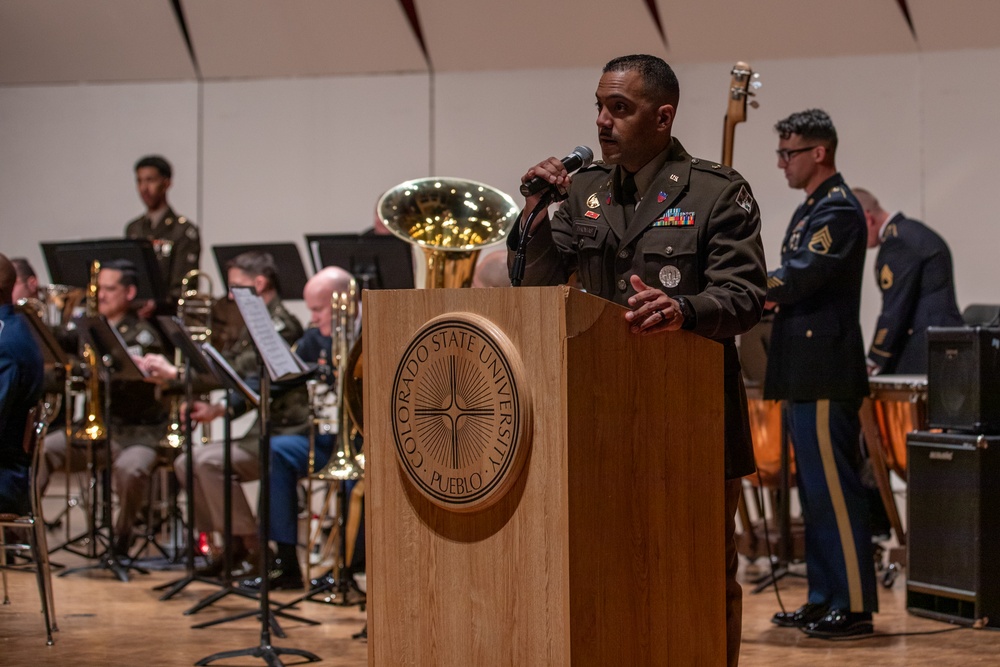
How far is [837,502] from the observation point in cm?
420

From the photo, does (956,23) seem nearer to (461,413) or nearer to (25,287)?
(25,287)

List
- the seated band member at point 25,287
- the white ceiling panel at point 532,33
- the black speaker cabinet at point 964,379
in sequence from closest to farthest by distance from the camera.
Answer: the black speaker cabinet at point 964,379, the seated band member at point 25,287, the white ceiling panel at point 532,33

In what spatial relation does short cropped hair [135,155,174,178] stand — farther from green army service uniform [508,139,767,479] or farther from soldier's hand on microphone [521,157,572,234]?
soldier's hand on microphone [521,157,572,234]

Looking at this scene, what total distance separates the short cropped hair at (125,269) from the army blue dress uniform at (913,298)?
12.0 ft

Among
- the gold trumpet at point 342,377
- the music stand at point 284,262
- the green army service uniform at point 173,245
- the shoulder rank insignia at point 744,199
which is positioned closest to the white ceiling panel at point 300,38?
the green army service uniform at point 173,245

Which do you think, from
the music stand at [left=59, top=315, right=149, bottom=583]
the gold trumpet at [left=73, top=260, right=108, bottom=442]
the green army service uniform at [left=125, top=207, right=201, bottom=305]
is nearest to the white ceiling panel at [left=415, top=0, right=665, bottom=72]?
the green army service uniform at [left=125, top=207, right=201, bottom=305]

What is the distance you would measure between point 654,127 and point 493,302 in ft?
Answer: 2.30

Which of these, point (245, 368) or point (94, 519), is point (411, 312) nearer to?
point (245, 368)

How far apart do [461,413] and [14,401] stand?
2.60 m

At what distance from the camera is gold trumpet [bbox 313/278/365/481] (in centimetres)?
473

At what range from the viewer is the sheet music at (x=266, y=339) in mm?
3791

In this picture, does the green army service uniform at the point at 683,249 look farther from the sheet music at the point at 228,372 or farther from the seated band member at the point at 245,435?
the seated band member at the point at 245,435

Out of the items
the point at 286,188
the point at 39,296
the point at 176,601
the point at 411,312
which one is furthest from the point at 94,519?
the point at 411,312

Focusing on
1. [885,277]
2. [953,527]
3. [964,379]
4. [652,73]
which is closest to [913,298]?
[885,277]
